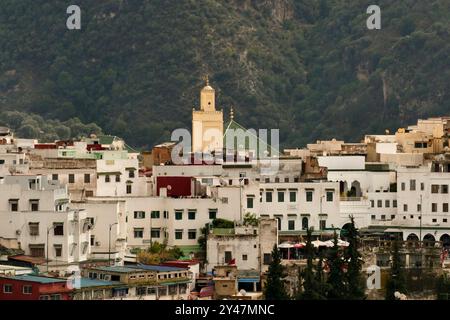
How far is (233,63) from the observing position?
17438 centimetres

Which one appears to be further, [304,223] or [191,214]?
[304,223]

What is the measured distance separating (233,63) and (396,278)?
94.8 meters

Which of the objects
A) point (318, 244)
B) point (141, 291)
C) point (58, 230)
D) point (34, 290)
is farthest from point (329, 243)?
point (34, 290)

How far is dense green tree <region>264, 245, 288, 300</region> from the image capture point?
7638 cm

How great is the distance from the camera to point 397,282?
79.8m

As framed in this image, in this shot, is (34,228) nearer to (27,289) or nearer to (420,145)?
(27,289)

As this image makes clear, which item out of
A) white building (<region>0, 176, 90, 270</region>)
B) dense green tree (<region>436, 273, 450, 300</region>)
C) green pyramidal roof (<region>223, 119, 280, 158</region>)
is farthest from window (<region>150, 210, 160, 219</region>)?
green pyramidal roof (<region>223, 119, 280, 158</region>)

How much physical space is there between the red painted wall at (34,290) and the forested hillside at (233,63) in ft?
262

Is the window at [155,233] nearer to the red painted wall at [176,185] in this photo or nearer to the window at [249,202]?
the red painted wall at [176,185]

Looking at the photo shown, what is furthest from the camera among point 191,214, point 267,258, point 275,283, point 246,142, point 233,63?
point 233,63

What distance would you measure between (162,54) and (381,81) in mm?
14400

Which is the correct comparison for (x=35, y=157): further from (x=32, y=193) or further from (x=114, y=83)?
(x=114, y=83)

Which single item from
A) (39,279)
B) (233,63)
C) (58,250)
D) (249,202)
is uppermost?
(233,63)
